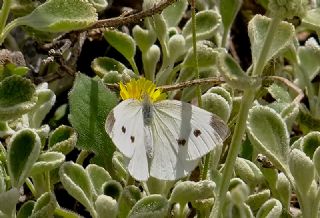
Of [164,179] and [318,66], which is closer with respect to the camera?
[164,179]

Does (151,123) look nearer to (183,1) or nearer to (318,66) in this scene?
(183,1)

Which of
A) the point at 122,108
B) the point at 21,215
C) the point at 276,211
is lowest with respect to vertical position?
the point at 21,215

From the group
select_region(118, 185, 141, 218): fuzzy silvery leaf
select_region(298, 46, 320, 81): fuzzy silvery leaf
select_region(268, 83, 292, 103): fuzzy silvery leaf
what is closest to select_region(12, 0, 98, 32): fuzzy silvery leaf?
select_region(118, 185, 141, 218): fuzzy silvery leaf

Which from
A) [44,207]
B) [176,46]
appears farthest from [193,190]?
[176,46]

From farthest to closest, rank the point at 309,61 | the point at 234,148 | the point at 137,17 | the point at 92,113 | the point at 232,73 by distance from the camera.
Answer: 1. the point at 309,61
2. the point at 137,17
3. the point at 92,113
4. the point at 234,148
5. the point at 232,73

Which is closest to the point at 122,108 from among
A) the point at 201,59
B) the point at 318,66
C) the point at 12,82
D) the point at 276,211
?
the point at 12,82

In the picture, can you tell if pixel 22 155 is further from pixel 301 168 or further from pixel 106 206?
pixel 301 168
